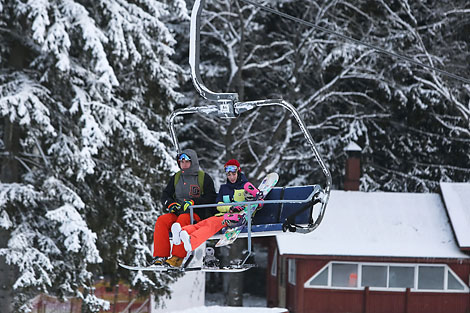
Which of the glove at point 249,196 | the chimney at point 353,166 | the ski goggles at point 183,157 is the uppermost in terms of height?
the chimney at point 353,166

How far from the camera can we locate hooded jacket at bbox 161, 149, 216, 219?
988 cm

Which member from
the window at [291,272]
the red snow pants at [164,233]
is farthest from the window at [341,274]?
the red snow pants at [164,233]

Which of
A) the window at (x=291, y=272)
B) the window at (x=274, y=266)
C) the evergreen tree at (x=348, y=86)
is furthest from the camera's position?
the window at (x=274, y=266)

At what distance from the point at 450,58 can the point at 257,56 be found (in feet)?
23.5

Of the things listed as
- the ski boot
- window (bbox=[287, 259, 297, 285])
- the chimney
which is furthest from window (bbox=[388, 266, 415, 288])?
the ski boot

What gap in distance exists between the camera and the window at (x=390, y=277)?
26.5m

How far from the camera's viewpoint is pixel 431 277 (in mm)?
26641

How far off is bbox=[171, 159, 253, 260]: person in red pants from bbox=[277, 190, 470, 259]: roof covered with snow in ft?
52.1

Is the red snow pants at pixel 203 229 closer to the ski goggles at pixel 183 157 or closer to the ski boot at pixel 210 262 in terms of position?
the ski boot at pixel 210 262

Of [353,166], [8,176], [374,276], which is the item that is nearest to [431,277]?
[374,276]

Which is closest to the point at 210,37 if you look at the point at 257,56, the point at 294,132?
the point at 257,56

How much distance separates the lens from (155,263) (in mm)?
9500

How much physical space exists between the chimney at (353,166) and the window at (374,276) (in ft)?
10.8

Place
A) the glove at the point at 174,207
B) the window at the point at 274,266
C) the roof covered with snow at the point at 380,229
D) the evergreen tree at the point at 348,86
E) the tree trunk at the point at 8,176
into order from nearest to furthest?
the glove at the point at 174,207 < the tree trunk at the point at 8,176 < the roof covered with snow at the point at 380,229 < the evergreen tree at the point at 348,86 < the window at the point at 274,266
